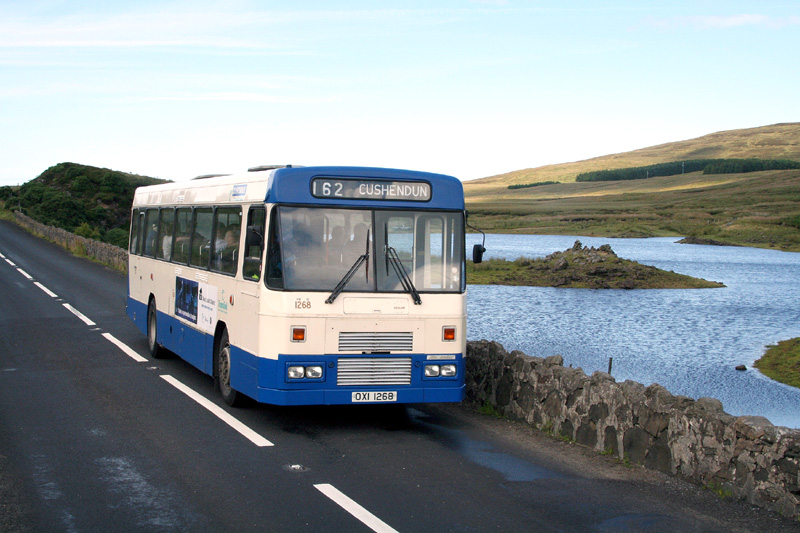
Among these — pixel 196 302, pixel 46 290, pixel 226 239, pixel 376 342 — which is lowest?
pixel 46 290

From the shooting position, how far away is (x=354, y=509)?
7.08 metres

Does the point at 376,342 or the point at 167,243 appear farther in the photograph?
the point at 167,243

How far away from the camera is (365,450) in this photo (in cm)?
931

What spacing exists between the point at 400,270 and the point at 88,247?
36456 millimetres

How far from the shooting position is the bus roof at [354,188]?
995 centimetres

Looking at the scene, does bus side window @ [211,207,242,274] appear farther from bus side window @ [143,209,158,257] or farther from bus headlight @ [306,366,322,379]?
bus side window @ [143,209,158,257]

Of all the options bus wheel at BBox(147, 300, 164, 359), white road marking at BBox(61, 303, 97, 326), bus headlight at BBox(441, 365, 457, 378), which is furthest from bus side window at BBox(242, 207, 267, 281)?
white road marking at BBox(61, 303, 97, 326)

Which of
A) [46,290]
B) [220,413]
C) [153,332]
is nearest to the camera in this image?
[220,413]

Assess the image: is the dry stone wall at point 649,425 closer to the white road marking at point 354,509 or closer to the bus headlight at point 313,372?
the bus headlight at point 313,372

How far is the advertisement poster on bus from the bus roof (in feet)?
6.28

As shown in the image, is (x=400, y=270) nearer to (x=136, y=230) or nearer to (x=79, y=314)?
(x=136, y=230)

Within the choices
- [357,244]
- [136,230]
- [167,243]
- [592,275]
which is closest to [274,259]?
[357,244]

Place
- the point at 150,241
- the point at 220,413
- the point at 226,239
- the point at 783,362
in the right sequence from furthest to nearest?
the point at 783,362 < the point at 150,241 < the point at 226,239 < the point at 220,413

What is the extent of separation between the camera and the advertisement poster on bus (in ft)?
39.1
